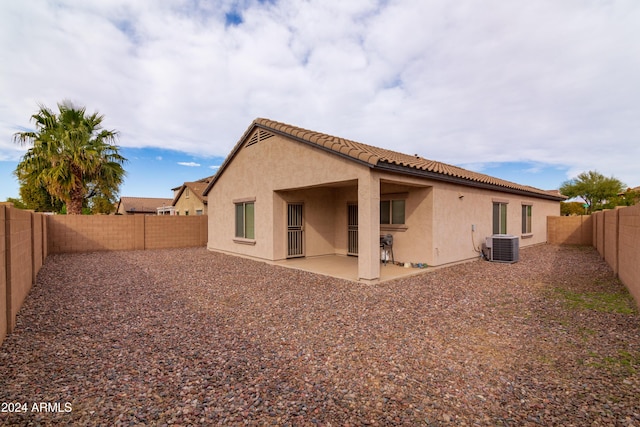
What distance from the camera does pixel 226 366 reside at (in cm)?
366

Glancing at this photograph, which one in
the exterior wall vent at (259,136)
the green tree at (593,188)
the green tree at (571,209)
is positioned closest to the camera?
the exterior wall vent at (259,136)

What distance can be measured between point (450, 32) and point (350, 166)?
5400mm

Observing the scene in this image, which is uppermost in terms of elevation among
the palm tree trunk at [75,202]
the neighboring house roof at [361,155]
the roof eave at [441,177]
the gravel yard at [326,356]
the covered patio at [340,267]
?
the neighboring house roof at [361,155]

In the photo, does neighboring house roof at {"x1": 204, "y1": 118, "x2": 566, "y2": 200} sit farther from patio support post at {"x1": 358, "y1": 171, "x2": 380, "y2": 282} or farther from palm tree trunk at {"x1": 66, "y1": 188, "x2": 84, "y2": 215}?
palm tree trunk at {"x1": 66, "y1": 188, "x2": 84, "y2": 215}

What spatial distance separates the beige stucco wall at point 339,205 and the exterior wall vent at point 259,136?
197mm

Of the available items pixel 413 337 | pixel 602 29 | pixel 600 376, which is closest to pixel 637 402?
pixel 600 376

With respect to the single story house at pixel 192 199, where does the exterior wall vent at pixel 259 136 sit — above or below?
above

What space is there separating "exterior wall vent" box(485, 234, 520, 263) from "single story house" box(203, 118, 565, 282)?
57 cm

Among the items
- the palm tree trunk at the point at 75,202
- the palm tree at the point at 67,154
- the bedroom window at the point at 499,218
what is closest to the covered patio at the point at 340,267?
the bedroom window at the point at 499,218

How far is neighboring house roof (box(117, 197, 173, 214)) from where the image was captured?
144 ft

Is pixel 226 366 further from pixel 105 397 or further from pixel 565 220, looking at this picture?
pixel 565 220

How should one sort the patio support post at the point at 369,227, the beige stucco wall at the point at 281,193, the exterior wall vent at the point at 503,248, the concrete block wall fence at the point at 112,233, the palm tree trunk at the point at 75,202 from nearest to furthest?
the patio support post at the point at 369,227, the beige stucco wall at the point at 281,193, the exterior wall vent at the point at 503,248, the concrete block wall fence at the point at 112,233, the palm tree trunk at the point at 75,202

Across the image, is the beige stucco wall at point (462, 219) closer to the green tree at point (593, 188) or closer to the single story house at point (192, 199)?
the single story house at point (192, 199)

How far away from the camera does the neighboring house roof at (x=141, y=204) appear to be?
144ft
